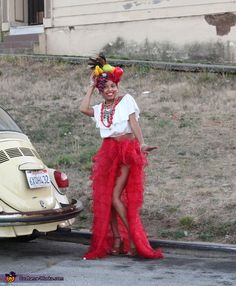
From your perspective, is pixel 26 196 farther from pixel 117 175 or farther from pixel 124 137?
pixel 124 137

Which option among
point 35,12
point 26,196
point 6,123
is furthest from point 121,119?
point 35,12

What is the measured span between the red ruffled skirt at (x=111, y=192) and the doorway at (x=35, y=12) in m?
14.0

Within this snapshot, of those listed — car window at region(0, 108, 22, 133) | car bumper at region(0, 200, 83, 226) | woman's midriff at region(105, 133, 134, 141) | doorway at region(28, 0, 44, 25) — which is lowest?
car bumper at region(0, 200, 83, 226)

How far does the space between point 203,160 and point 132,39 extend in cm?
744

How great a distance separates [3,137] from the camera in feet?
21.4

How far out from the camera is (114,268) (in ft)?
19.6

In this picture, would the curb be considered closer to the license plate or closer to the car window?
the license plate

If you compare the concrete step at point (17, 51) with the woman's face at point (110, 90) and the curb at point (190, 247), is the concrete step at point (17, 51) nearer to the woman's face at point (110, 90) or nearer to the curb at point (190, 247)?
the curb at point (190, 247)

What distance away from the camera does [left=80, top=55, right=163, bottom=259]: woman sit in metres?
6.29

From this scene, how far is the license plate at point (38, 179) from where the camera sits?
6141 mm

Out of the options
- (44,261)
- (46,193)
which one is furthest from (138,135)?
(44,261)

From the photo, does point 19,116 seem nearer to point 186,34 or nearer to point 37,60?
point 37,60

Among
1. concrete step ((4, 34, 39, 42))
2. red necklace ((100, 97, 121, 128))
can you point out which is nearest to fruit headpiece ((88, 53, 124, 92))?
red necklace ((100, 97, 121, 128))

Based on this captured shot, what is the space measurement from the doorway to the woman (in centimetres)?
1375
